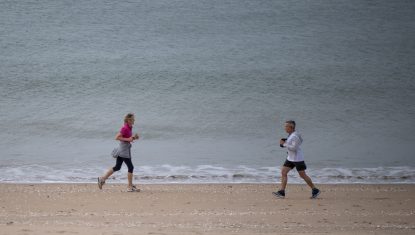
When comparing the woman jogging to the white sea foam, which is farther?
the white sea foam

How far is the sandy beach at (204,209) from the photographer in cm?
779

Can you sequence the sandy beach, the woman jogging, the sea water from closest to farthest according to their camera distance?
the sandy beach, the woman jogging, the sea water

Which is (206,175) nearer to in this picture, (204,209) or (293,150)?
(293,150)

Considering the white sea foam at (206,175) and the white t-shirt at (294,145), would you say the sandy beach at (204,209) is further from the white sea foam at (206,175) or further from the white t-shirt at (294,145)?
the white sea foam at (206,175)

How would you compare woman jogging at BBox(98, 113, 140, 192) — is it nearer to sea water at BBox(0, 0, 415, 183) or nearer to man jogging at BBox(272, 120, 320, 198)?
sea water at BBox(0, 0, 415, 183)

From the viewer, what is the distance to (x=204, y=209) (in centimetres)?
945

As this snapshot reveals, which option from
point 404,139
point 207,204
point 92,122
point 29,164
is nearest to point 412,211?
point 207,204

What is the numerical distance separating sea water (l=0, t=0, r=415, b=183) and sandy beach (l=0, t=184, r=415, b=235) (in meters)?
1.77

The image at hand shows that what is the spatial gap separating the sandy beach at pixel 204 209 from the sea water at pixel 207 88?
1.77 meters

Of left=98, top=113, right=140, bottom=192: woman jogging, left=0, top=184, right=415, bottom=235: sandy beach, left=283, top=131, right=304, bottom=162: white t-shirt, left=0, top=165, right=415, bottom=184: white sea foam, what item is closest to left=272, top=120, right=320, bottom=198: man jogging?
left=283, top=131, right=304, bottom=162: white t-shirt

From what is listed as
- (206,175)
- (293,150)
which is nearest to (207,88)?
(206,175)

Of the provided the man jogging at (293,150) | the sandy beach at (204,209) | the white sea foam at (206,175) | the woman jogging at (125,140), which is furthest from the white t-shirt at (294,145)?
the white sea foam at (206,175)

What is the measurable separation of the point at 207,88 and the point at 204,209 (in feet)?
62.7

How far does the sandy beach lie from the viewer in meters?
7.79
